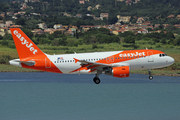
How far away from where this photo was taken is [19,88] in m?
81.1

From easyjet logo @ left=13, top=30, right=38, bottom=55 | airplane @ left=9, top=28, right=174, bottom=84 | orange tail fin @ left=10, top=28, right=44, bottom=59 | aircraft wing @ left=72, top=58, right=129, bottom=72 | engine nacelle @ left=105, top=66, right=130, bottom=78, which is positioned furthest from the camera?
easyjet logo @ left=13, top=30, right=38, bottom=55

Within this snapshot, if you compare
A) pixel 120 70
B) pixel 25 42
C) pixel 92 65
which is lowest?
pixel 120 70

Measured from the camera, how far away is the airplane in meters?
62.5

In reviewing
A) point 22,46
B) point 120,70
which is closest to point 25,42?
point 22,46

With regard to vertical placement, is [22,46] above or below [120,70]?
above

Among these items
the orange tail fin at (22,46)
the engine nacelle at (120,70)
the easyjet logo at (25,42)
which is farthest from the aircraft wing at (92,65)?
the orange tail fin at (22,46)

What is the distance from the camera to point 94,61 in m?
62.6

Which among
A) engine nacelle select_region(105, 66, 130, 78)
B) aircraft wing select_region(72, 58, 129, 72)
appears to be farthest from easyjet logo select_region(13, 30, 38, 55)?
engine nacelle select_region(105, 66, 130, 78)

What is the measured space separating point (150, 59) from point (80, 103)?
51.8 ft

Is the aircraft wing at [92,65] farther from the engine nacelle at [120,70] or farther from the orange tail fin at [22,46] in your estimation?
the orange tail fin at [22,46]

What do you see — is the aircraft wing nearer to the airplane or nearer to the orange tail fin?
the airplane

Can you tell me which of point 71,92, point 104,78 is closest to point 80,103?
point 71,92

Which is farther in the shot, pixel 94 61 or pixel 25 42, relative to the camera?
pixel 25 42

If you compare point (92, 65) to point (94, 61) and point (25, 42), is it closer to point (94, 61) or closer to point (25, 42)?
point (94, 61)
